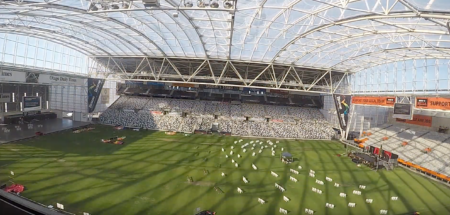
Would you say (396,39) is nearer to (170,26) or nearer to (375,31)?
(375,31)

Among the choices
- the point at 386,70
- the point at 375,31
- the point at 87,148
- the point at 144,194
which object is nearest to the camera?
the point at 144,194

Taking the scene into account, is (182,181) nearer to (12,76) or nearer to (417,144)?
(12,76)

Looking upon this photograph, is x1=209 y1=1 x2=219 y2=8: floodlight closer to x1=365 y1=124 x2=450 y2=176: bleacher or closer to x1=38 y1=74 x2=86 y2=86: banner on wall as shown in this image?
x1=365 y1=124 x2=450 y2=176: bleacher

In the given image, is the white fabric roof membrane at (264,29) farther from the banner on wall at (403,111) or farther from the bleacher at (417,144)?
the bleacher at (417,144)

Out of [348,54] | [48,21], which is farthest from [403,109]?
[48,21]

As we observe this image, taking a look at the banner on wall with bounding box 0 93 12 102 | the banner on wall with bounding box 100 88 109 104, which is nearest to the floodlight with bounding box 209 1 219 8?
the banner on wall with bounding box 0 93 12 102
